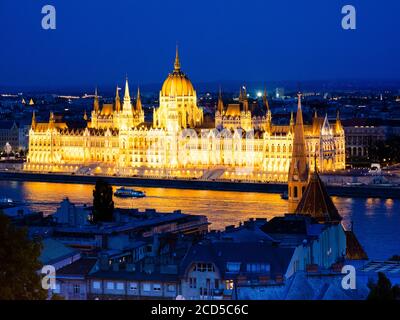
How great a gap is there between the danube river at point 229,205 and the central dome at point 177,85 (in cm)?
566

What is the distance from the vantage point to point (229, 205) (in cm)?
2956

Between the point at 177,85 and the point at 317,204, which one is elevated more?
the point at 177,85

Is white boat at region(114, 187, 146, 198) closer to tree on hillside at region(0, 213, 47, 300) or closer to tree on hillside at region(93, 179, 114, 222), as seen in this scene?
tree on hillside at region(93, 179, 114, 222)

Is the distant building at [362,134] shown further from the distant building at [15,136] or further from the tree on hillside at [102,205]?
the tree on hillside at [102,205]

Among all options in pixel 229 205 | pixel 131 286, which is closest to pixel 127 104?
pixel 229 205

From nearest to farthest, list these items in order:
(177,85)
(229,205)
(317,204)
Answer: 1. (317,204)
2. (229,205)
3. (177,85)

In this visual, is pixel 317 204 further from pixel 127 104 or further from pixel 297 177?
pixel 127 104

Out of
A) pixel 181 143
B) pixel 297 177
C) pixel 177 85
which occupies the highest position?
pixel 177 85

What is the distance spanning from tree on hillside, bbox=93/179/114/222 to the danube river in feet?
11.9

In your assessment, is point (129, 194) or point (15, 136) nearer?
point (129, 194)

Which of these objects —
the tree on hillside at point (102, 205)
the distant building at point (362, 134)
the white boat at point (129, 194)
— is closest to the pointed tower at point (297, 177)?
the tree on hillside at point (102, 205)

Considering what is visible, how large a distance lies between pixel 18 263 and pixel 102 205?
1105cm
